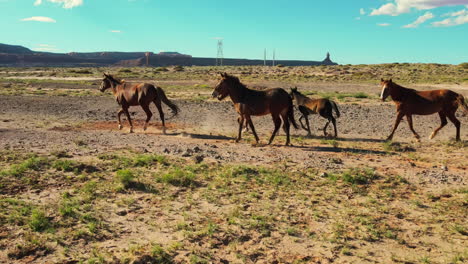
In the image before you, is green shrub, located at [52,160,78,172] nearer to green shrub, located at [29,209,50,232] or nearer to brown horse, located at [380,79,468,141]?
green shrub, located at [29,209,50,232]

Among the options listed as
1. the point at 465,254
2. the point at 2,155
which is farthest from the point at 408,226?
the point at 2,155

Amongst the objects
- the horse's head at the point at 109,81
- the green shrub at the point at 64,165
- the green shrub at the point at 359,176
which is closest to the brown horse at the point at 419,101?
the green shrub at the point at 359,176

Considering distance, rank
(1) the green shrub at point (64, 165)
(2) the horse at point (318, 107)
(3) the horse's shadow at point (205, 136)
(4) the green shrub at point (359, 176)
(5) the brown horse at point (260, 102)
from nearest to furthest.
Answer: (4) the green shrub at point (359, 176) → (1) the green shrub at point (64, 165) → (5) the brown horse at point (260, 102) → (3) the horse's shadow at point (205, 136) → (2) the horse at point (318, 107)

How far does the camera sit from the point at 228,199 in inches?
290

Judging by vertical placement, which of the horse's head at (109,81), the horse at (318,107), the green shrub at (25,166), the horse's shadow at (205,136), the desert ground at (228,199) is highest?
the horse's head at (109,81)

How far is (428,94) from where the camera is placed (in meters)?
13.3

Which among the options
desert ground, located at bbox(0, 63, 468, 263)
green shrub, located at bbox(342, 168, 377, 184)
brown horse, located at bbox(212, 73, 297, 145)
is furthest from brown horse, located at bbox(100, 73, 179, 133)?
green shrub, located at bbox(342, 168, 377, 184)

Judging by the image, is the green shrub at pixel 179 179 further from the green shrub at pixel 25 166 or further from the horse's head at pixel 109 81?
the horse's head at pixel 109 81

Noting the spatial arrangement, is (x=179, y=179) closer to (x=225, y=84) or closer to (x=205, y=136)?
(x=225, y=84)

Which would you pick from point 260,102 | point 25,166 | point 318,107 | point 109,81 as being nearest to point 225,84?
point 260,102

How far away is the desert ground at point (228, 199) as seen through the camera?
5449 mm

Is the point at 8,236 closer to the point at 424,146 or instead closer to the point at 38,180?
the point at 38,180

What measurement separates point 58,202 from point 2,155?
414cm

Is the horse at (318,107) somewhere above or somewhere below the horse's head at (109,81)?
below
